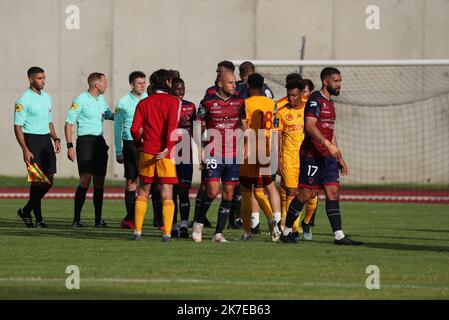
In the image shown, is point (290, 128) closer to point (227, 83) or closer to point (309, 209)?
point (309, 209)

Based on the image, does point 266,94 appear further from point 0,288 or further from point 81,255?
point 0,288

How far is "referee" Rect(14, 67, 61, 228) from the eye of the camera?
16.2 m

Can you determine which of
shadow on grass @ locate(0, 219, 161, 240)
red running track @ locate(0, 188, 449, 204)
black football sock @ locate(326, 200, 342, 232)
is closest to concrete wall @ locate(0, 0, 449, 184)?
red running track @ locate(0, 188, 449, 204)

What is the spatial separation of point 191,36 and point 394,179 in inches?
257

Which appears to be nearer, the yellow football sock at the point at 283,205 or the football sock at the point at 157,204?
the yellow football sock at the point at 283,205

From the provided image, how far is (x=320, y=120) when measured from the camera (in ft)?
45.3

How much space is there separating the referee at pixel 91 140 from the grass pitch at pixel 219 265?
54 cm

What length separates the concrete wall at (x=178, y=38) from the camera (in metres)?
29.3

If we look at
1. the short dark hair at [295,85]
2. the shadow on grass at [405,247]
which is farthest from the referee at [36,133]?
the shadow on grass at [405,247]

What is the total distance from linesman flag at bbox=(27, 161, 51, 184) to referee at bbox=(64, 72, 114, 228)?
2.06ft

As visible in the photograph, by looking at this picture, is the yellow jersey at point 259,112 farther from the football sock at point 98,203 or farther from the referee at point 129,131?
the football sock at point 98,203

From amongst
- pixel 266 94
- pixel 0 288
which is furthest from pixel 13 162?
pixel 0 288

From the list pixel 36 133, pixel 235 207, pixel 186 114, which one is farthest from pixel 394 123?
pixel 36 133

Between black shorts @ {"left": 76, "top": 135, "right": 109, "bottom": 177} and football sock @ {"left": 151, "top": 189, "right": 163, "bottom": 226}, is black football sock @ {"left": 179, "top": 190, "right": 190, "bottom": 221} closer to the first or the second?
football sock @ {"left": 151, "top": 189, "right": 163, "bottom": 226}
